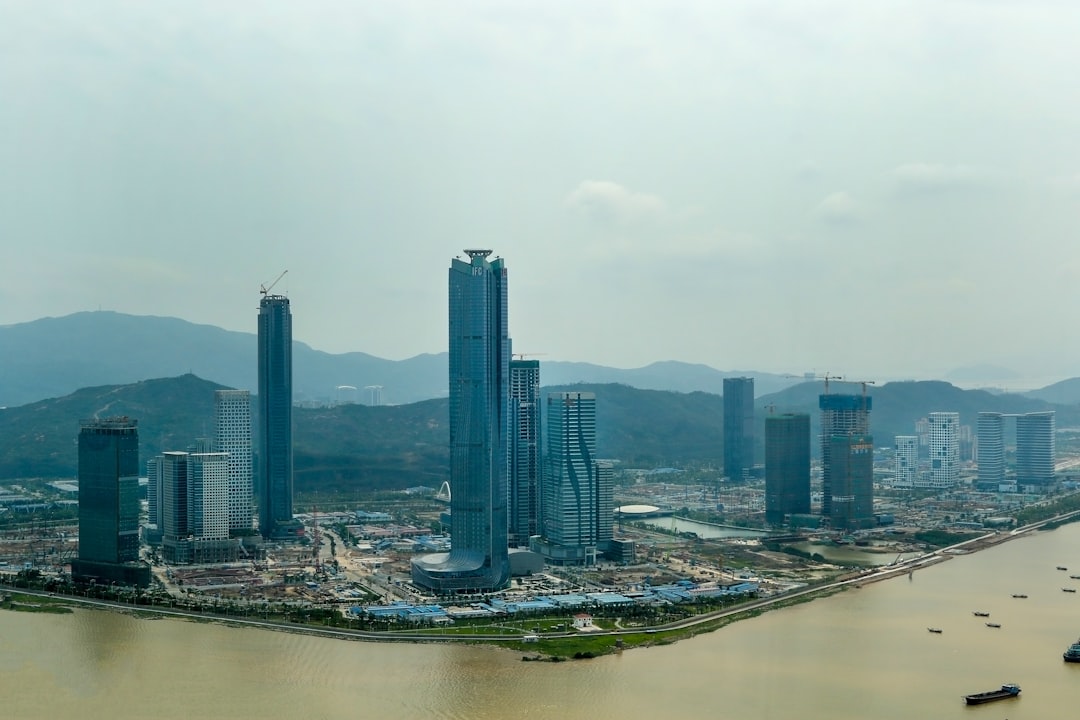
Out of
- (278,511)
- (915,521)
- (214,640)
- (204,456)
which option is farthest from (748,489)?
(214,640)

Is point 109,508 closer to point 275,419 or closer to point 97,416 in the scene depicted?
point 275,419

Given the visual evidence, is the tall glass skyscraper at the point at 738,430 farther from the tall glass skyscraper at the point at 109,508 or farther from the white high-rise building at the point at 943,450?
the tall glass skyscraper at the point at 109,508

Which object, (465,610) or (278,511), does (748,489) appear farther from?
(465,610)

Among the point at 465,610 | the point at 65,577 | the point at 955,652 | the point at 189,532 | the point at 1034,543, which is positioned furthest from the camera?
the point at 1034,543

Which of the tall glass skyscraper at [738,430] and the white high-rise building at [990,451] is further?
the tall glass skyscraper at [738,430]

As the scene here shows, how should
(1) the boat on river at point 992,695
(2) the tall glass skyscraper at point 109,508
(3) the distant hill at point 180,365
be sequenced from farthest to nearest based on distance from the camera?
(3) the distant hill at point 180,365 < (2) the tall glass skyscraper at point 109,508 < (1) the boat on river at point 992,695

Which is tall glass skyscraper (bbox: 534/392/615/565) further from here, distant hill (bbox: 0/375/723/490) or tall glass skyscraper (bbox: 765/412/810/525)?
distant hill (bbox: 0/375/723/490)

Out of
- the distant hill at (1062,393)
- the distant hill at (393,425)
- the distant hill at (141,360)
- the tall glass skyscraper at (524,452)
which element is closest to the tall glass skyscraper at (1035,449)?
the distant hill at (393,425)

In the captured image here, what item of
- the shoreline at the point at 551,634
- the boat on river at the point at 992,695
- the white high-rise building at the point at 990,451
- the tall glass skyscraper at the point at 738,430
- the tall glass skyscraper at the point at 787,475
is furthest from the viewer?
the tall glass skyscraper at the point at 738,430
